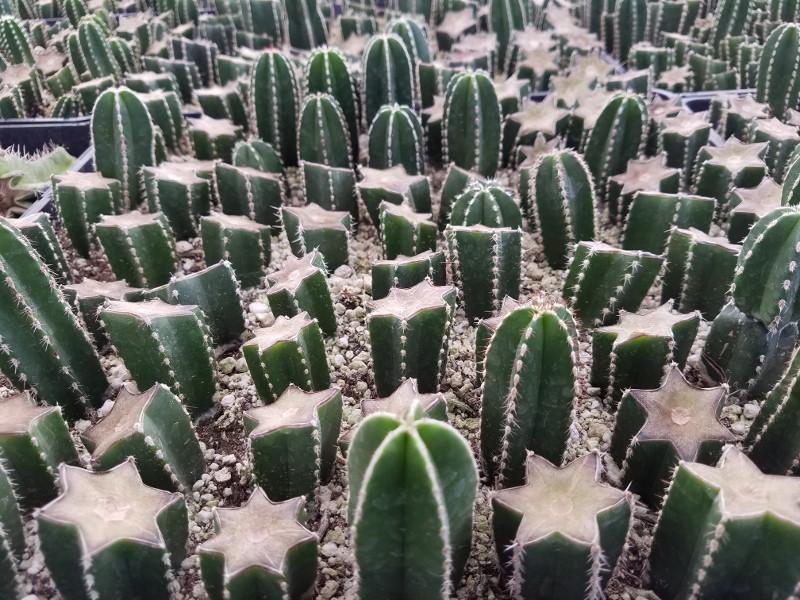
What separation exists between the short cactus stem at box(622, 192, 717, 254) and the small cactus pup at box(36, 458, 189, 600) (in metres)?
1.83

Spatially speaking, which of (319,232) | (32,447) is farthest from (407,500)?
(319,232)

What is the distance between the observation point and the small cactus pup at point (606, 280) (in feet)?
7.11

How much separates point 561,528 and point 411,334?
0.72m

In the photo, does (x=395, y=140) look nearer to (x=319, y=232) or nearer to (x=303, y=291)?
(x=319, y=232)

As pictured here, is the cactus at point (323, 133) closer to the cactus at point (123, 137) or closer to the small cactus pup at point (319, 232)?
the small cactus pup at point (319, 232)

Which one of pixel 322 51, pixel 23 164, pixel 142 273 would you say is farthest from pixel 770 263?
pixel 23 164

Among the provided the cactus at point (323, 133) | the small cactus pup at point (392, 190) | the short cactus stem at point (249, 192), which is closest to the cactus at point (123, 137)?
the short cactus stem at point (249, 192)

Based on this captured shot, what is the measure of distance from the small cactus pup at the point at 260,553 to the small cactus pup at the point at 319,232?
3.83 feet

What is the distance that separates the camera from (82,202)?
2646 millimetres

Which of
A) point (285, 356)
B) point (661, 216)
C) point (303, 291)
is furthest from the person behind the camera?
point (661, 216)

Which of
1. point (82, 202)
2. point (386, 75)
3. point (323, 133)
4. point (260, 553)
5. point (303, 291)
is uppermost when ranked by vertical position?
point (386, 75)

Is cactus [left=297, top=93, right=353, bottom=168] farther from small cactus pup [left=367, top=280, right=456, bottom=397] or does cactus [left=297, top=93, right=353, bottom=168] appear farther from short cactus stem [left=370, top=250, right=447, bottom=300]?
small cactus pup [left=367, top=280, right=456, bottom=397]

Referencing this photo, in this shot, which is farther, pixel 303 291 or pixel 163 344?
pixel 303 291

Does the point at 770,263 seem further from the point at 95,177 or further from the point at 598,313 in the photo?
the point at 95,177
